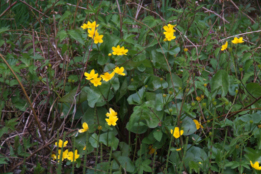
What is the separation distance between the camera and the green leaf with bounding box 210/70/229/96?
69.2 inches

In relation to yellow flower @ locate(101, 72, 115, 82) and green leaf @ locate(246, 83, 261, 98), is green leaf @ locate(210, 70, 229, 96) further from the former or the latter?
yellow flower @ locate(101, 72, 115, 82)

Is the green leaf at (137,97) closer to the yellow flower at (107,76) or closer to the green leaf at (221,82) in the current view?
the yellow flower at (107,76)

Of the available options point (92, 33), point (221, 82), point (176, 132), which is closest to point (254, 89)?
point (221, 82)

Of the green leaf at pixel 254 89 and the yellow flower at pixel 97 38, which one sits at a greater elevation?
the yellow flower at pixel 97 38

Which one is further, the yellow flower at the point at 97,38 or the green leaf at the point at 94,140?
the yellow flower at the point at 97,38

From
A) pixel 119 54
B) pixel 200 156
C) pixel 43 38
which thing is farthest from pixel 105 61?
pixel 43 38

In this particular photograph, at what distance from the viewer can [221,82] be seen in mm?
1783

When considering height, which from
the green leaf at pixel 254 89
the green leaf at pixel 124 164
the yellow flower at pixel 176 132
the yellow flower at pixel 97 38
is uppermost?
the yellow flower at pixel 97 38

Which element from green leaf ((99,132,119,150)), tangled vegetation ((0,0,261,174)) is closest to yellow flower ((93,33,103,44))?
tangled vegetation ((0,0,261,174))

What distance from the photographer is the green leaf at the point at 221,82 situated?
176cm

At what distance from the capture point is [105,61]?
1843 millimetres

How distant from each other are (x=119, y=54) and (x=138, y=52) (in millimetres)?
137

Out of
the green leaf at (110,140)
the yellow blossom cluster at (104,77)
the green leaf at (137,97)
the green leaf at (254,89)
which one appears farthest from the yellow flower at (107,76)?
the green leaf at (254,89)

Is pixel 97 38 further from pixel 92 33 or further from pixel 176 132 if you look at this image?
pixel 176 132
